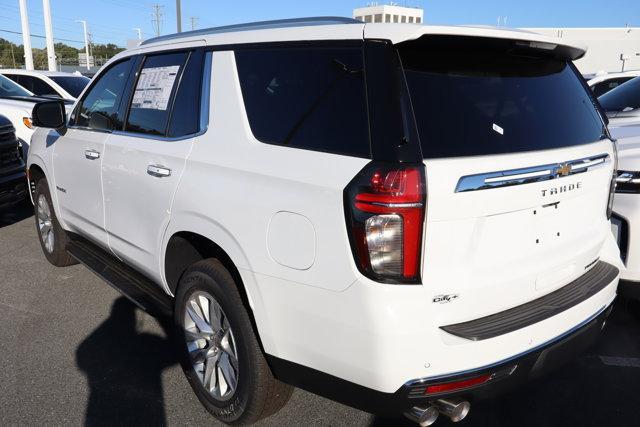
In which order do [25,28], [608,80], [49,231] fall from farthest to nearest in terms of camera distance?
[25,28], [608,80], [49,231]

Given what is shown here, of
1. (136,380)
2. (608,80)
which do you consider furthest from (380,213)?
(608,80)

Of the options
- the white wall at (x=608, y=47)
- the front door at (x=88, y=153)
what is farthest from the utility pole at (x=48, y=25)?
the white wall at (x=608, y=47)

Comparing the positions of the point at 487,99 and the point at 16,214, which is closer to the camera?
the point at 487,99

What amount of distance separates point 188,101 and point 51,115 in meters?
1.91

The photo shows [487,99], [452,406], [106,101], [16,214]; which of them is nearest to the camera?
[452,406]

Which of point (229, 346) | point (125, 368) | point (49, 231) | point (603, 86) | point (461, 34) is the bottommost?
point (125, 368)

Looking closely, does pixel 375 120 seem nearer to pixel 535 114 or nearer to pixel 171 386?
pixel 535 114

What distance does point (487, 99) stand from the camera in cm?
226

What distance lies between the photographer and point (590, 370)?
3.36 meters

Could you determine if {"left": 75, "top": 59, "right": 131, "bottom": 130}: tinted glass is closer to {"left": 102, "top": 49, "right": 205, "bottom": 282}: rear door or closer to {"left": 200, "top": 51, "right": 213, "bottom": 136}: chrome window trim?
{"left": 102, "top": 49, "right": 205, "bottom": 282}: rear door

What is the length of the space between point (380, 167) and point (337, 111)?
0.35 metres

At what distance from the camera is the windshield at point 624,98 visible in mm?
6256

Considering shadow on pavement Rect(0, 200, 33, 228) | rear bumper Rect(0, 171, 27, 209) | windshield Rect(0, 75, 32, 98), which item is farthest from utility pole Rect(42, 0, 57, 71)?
rear bumper Rect(0, 171, 27, 209)

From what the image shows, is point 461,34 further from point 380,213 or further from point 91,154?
point 91,154
